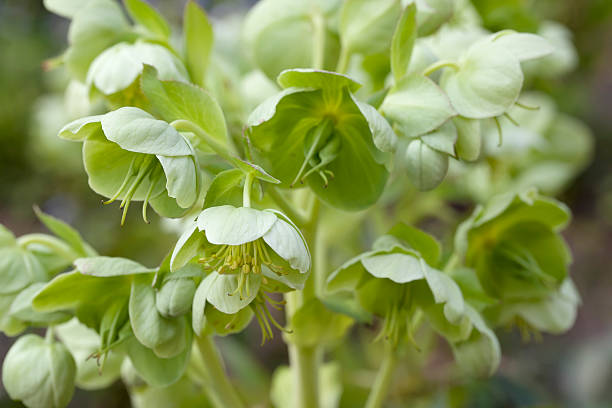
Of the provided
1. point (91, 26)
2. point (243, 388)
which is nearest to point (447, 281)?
point (91, 26)

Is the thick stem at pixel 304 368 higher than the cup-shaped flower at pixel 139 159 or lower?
lower

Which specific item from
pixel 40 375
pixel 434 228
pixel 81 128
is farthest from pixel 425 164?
pixel 434 228

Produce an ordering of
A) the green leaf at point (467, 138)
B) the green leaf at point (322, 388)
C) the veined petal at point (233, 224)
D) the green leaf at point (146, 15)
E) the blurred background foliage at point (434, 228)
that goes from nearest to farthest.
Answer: the veined petal at point (233, 224), the green leaf at point (467, 138), the green leaf at point (146, 15), the green leaf at point (322, 388), the blurred background foliage at point (434, 228)

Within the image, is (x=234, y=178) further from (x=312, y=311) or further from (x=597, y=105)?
(x=597, y=105)

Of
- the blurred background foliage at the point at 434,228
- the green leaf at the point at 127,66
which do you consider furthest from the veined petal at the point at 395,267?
the blurred background foliage at the point at 434,228

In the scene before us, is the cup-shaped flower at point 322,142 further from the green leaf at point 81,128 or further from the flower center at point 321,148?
the green leaf at point 81,128

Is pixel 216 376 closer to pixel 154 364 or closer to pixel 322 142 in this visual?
pixel 154 364

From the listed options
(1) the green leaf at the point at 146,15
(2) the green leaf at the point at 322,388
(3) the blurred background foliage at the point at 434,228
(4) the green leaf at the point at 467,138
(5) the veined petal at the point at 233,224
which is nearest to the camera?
(5) the veined petal at the point at 233,224
